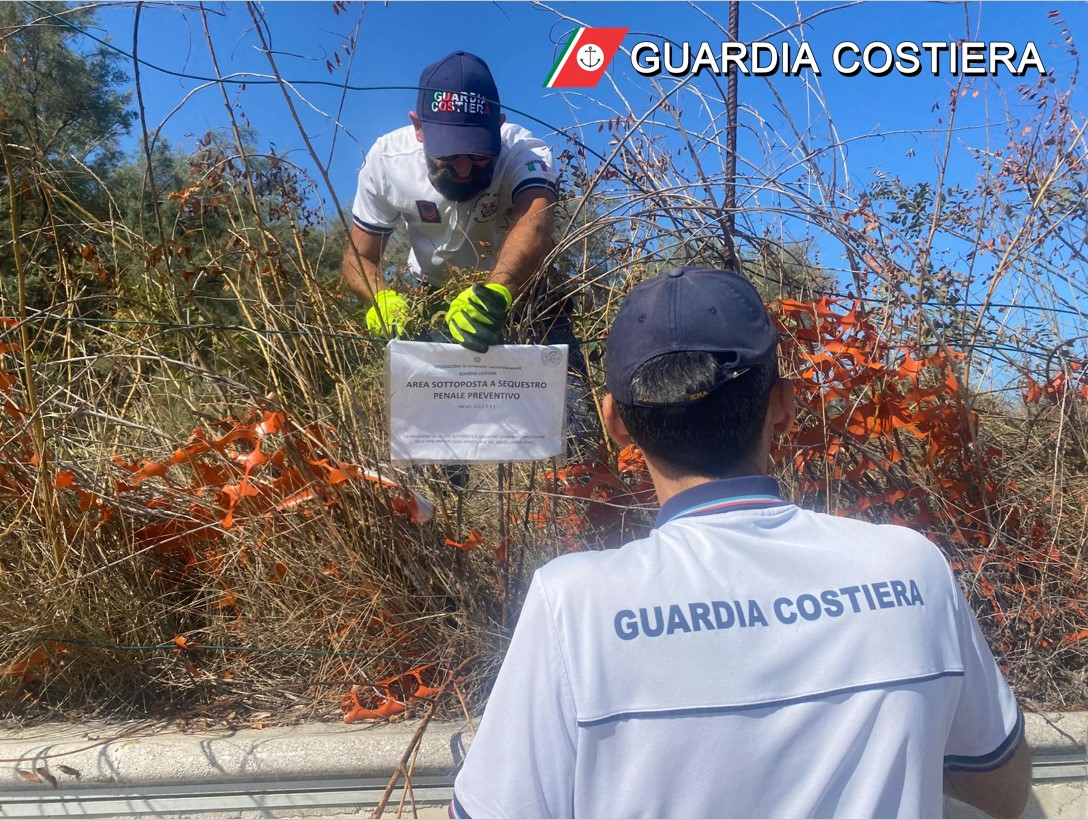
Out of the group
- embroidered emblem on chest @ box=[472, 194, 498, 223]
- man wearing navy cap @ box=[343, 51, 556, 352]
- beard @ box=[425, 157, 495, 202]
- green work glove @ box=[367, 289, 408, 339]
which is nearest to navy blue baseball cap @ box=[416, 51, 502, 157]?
man wearing navy cap @ box=[343, 51, 556, 352]

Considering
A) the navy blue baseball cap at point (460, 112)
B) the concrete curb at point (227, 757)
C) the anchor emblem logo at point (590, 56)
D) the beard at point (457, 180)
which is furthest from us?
the beard at point (457, 180)

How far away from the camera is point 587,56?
268 centimetres

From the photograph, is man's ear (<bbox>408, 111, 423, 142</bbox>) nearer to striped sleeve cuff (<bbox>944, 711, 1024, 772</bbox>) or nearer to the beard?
the beard

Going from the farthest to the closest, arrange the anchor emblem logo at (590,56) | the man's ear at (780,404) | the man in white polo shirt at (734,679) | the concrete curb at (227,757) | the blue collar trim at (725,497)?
the anchor emblem logo at (590,56) → the concrete curb at (227,757) → the man's ear at (780,404) → the blue collar trim at (725,497) → the man in white polo shirt at (734,679)

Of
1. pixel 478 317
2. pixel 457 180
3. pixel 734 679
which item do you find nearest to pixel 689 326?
pixel 734 679

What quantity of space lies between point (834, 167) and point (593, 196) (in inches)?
35.0

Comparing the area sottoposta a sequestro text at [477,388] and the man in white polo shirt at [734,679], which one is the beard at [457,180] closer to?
the area sottoposta a sequestro text at [477,388]

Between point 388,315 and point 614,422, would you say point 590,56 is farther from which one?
point 614,422

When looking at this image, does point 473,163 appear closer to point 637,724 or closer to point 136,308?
point 136,308

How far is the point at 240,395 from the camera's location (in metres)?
2.54

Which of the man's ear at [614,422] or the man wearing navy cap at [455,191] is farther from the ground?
the man wearing navy cap at [455,191]

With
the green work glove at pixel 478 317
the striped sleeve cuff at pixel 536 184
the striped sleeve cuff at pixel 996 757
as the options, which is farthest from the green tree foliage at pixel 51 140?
the striped sleeve cuff at pixel 996 757

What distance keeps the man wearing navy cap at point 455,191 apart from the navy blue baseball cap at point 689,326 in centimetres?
122

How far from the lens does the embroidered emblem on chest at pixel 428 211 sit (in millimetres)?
3246
